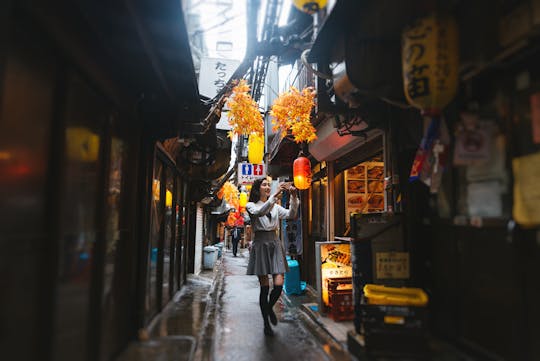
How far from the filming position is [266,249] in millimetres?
7055

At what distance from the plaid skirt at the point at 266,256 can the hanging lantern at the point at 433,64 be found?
419 centimetres

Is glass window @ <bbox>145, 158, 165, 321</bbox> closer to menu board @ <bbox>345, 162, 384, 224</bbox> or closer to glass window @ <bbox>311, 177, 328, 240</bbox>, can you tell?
glass window @ <bbox>311, 177, 328, 240</bbox>

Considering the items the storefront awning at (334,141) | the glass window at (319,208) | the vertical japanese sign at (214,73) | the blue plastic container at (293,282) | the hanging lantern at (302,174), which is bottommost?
the blue plastic container at (293,282)

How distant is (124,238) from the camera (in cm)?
595

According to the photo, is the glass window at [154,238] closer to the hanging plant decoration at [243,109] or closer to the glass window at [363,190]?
the hanging plant decoration at [243,109]

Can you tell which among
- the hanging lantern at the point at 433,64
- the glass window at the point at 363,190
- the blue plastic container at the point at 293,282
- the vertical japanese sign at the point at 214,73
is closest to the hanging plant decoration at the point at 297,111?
the glass window at the point at 363,190

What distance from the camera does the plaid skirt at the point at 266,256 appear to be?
22.7ft

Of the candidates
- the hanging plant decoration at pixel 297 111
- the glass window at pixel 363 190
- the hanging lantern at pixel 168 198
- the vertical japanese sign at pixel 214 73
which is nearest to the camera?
the hanging lantern at pixel 168 198

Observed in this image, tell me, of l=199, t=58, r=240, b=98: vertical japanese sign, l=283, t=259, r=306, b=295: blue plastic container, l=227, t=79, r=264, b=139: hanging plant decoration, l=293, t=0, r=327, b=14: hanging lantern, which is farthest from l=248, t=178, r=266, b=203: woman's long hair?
l=199, t=58, r=240, b=98: vertical japanese sign

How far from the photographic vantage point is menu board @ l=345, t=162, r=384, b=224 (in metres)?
10.9

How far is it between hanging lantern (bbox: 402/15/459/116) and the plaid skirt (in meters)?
4.19

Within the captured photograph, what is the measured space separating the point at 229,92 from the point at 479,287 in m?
6.33

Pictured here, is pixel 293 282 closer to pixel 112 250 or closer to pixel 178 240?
pixel 178 240

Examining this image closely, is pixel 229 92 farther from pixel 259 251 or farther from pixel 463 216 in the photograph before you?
pixel 463 216
